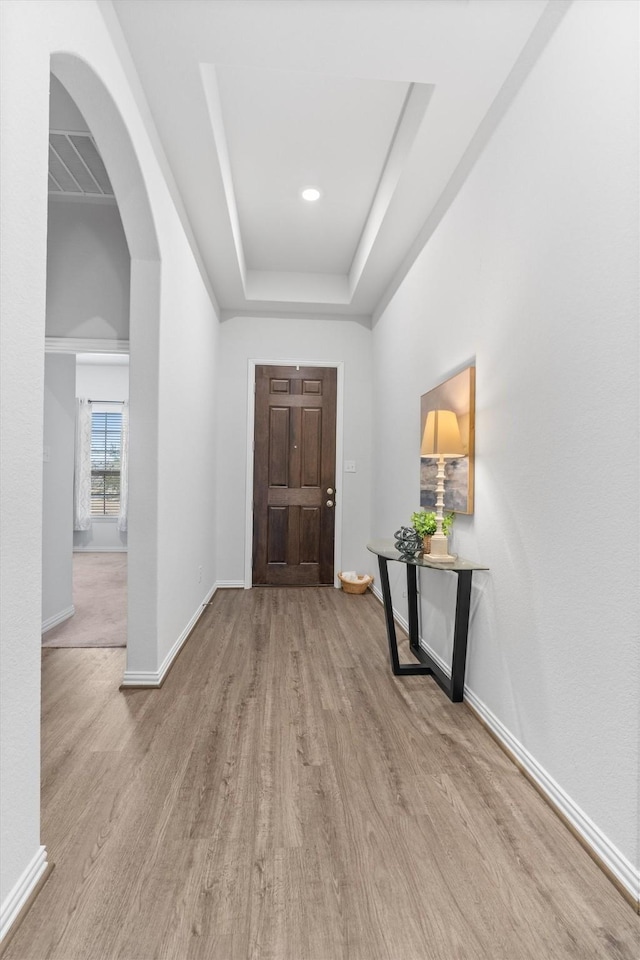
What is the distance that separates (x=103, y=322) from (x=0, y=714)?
2569mm

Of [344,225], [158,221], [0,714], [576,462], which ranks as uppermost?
[344,225]

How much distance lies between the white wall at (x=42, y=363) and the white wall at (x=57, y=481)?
829mm

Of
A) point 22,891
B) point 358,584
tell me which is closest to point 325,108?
point 22,891

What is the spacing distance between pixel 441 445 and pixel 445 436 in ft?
0.16

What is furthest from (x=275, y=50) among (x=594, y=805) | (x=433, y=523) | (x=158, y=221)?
(x=594, y=805)

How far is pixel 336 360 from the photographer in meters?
5.11

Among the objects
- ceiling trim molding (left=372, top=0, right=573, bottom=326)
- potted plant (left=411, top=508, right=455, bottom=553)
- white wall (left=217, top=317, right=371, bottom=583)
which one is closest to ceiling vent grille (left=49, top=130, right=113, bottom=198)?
ceiling trim molding (left=372, top=0, right=573, bottom=326)

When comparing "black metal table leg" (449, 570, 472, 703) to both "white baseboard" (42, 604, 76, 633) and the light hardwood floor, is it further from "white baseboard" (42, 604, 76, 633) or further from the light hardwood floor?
"white baseboard" (42, 604, 76, 633)

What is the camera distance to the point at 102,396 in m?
7.56

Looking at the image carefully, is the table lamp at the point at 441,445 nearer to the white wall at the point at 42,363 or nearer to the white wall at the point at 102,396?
the white wall at the point at 42,363

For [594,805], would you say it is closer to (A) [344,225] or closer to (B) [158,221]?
(B) [158,221]

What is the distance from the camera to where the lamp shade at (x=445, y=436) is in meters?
2.51

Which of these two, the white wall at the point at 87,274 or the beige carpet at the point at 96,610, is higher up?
the white wall at the point at 87,274

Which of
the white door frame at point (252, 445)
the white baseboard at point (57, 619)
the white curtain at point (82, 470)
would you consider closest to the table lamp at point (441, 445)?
the white door frame at point (252, 445)
